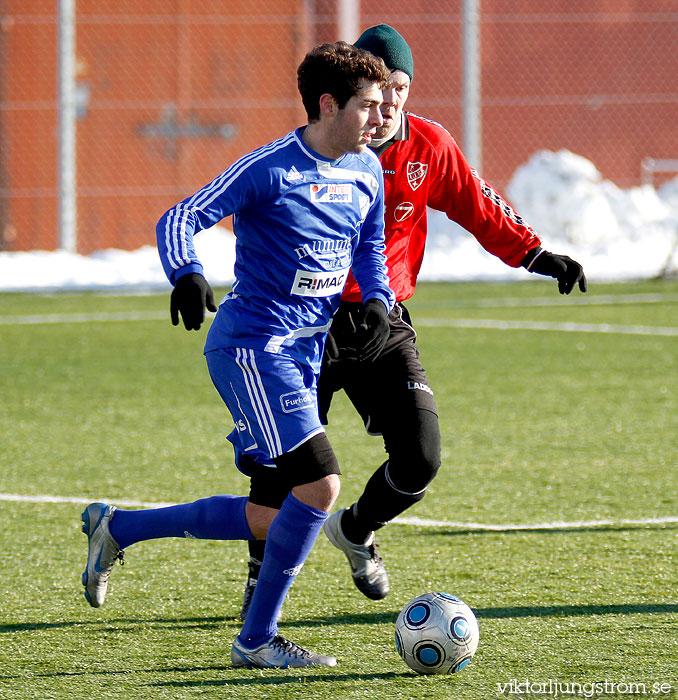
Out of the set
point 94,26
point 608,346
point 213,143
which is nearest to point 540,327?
point 608,346

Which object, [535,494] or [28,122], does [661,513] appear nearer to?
[535,494]

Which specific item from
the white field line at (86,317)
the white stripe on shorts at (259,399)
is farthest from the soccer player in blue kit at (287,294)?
the white field line at (86,317)

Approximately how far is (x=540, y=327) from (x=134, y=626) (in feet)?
25.2

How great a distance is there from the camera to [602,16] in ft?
59.3

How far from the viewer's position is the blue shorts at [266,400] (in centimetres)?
360

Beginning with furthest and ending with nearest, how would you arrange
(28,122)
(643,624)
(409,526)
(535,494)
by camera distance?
(28,122)
(535,494)
(409,526)
(643,624)

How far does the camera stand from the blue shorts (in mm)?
3598

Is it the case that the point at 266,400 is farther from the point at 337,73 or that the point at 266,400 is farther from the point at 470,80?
the point at 470,80

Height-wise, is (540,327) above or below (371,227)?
below

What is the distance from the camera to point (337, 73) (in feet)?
12.0

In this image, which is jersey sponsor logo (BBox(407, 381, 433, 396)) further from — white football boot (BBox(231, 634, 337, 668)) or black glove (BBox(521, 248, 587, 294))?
white football boot (BBox(231, 634, 337, 668))

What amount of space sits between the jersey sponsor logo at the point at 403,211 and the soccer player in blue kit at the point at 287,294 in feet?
1.60

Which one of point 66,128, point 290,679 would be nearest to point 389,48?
point 290,679

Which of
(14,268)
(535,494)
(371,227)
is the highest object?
(371,227)
